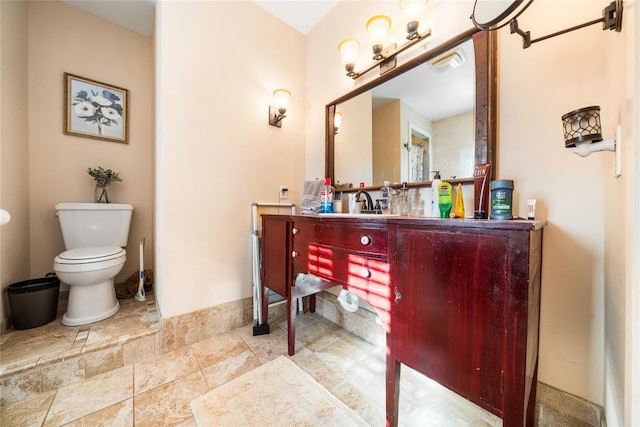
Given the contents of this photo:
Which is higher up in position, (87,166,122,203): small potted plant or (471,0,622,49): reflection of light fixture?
(471,0,622,49): reflection of light fixture

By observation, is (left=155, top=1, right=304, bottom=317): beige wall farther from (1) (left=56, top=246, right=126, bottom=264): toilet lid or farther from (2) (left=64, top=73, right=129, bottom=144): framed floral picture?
(2) (left=64, top=73, right=129, bottom=144): framed floral picture

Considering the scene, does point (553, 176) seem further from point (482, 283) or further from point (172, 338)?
point (172, 338)

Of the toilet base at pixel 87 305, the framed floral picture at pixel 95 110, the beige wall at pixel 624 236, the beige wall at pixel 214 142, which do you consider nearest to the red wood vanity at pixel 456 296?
the beige wall at pixel 624 236

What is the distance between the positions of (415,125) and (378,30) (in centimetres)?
67

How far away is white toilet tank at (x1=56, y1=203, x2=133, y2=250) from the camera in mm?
1711

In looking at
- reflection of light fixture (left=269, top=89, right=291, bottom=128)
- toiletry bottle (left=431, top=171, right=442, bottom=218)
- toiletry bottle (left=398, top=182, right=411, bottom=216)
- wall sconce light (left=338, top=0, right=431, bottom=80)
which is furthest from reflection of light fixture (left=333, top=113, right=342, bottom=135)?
toiletry bottle (left=431, top=171, right=442, bottom=218)

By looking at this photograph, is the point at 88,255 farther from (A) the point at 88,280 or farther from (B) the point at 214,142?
(B) the point at 214,142

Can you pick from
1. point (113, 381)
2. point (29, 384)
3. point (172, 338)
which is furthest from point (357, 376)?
point (29, 384)

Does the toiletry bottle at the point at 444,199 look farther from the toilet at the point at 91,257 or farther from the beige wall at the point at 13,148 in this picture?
the beige wall at the point at 13,148

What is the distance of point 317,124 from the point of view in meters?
2.04

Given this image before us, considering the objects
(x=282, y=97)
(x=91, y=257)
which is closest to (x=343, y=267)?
(x=282, y=97)

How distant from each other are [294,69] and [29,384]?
8.88ft

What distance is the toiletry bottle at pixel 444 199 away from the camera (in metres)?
1.00

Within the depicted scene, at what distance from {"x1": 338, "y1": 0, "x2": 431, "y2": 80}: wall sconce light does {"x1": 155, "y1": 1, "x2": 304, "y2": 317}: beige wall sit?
685 mm
